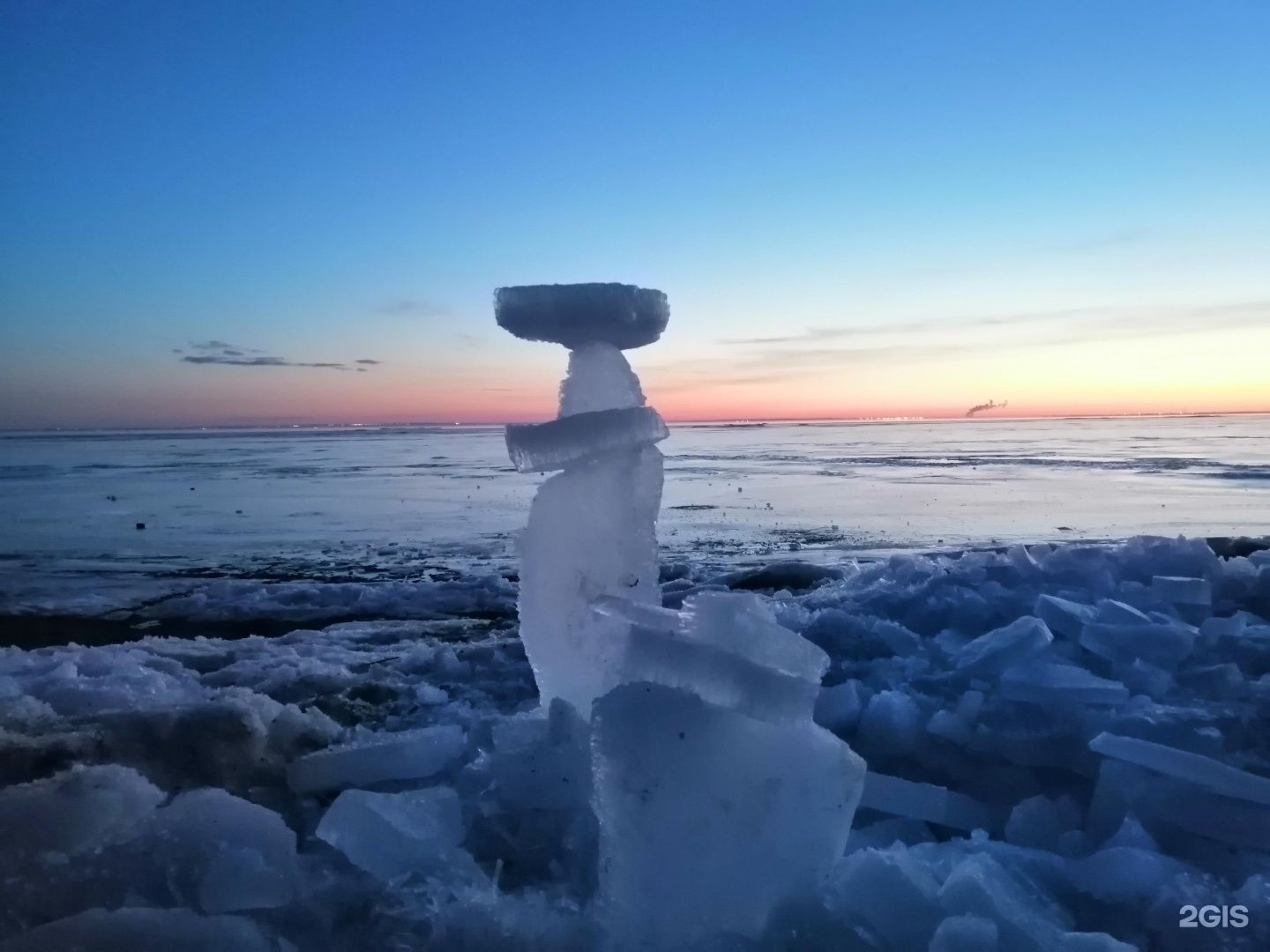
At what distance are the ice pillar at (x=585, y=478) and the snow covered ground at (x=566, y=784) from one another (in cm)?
31

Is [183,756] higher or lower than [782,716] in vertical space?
lower

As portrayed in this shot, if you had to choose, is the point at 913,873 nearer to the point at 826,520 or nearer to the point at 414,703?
the point at 414,703

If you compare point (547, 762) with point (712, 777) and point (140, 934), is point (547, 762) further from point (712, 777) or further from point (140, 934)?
point (140, 934)

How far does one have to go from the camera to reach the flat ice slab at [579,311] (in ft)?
9.31

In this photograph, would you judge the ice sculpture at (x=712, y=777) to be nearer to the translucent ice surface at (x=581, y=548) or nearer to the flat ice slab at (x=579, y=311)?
the translucent ice surface at (x=581, y=548)

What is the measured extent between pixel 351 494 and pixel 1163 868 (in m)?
12.9

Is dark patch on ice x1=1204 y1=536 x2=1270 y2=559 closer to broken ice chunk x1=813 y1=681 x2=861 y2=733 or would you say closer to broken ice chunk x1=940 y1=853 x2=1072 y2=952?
broken ice chunk x1=813 y1=681 x2=861 y2=733

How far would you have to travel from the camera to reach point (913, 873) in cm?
212

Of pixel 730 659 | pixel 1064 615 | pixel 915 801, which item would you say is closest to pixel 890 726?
pixel 915 801

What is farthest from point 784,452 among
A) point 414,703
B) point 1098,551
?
point 414,703

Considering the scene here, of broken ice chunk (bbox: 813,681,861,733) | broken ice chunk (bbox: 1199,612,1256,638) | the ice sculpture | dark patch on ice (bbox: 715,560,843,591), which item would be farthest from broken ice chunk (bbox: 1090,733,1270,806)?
dark patch on ice (bbox: 715,560,843,591)

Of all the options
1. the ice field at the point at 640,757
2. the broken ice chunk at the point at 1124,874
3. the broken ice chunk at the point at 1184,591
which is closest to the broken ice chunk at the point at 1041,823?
the ice field at the point at 640,757

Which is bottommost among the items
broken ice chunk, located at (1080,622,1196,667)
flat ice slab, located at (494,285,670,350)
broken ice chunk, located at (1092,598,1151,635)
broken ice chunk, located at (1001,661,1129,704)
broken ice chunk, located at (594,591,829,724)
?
broken ice chunk, located at (1001,661,1129,704)

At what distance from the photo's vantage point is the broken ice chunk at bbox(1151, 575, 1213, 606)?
4.25 metres
